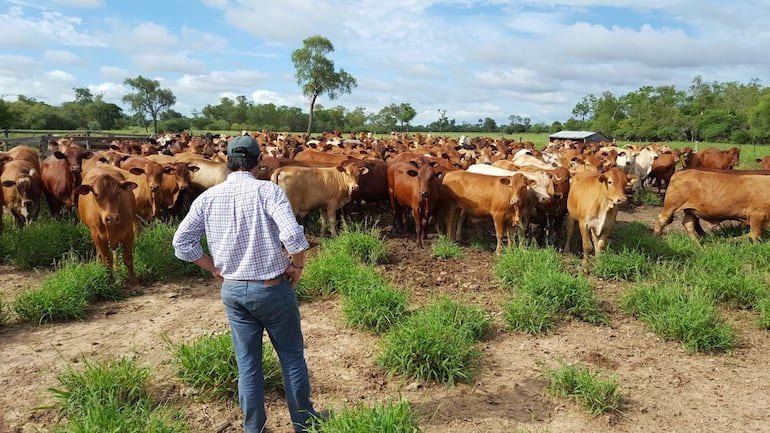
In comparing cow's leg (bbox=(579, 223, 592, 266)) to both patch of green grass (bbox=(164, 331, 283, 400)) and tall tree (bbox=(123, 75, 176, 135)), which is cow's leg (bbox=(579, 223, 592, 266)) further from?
tall tree (bbox=(123, 75, 176, 135))

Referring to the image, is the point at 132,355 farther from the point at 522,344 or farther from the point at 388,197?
the point at 388,197

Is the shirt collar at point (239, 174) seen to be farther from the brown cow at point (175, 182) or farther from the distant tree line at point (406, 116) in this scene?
the distant tree line at point (406, 116)

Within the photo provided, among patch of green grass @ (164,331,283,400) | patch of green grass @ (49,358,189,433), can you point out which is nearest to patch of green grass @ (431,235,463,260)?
patch of green grass @ (164,331,283,400)

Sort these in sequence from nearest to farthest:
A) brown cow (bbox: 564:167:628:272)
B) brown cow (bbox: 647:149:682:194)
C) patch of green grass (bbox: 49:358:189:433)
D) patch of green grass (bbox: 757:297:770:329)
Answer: patch of green grass (bbox: 49:358:189:433) < patch of green grass (bbox: 757:297:770:329) < brown cow (bbox: 564:167:628:272) < brown cow (bbox: 647:149:682:194)

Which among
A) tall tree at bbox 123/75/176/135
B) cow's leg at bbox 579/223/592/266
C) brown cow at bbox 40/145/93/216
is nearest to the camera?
cow's leg at bbox 579/223/592/266

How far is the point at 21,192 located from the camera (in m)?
9.13

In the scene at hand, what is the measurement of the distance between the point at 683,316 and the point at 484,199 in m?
4.25

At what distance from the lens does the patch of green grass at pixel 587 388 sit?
4.20m

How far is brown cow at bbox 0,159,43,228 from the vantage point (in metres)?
9.16

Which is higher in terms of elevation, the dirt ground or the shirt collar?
the shirt collar

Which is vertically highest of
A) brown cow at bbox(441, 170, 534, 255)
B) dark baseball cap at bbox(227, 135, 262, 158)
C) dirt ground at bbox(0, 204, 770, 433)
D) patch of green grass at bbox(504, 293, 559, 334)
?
dark baseball cap at bbox(227, 135, 262, 158)

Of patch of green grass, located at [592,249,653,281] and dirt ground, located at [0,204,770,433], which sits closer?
dirt ground, located at [0,204,770,433]

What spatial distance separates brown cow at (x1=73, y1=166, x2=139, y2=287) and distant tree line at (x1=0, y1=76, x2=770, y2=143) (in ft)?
197

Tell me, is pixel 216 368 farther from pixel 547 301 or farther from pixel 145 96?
pixel 145 96
